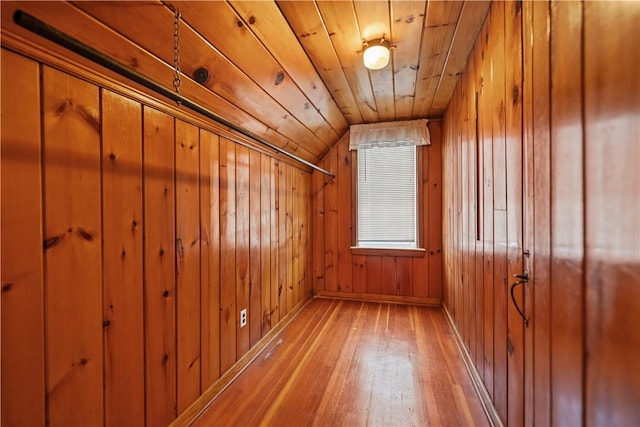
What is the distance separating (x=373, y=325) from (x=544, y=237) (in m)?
2.12

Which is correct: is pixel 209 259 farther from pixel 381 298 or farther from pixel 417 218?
pixel 417 218

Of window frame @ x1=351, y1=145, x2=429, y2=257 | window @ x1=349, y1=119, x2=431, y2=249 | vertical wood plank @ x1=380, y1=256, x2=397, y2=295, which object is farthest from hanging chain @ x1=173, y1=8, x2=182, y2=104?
vertical wood plank @ x1=380, y1=256, x2=397, y2=295

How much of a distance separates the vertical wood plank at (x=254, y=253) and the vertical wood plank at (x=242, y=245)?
0.16ft

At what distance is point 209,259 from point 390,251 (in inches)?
92.9

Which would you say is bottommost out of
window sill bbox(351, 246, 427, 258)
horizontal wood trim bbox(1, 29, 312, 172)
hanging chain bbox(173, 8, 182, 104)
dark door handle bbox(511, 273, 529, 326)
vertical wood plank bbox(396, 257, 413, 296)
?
vertical wood plank bbox(396, 257, 413, 296)

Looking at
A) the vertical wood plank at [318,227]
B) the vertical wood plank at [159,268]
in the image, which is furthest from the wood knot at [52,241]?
the vertical wood plank at [318,227]

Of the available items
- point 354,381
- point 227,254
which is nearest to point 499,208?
point 354,381

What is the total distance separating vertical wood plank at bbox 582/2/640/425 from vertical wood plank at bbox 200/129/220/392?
5.47 ft

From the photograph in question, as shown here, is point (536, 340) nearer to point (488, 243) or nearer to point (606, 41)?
point (488, 243)

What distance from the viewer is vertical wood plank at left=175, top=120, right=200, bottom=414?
146cm

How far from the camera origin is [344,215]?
11.9 ft

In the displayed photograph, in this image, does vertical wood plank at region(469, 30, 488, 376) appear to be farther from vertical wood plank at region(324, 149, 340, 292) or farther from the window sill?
vertical wood plank at region(324, 149, 340, 292)

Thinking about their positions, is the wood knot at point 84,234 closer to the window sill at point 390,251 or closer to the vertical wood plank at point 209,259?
the vertical wood plank at point 209,259

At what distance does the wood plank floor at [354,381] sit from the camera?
155 cm
